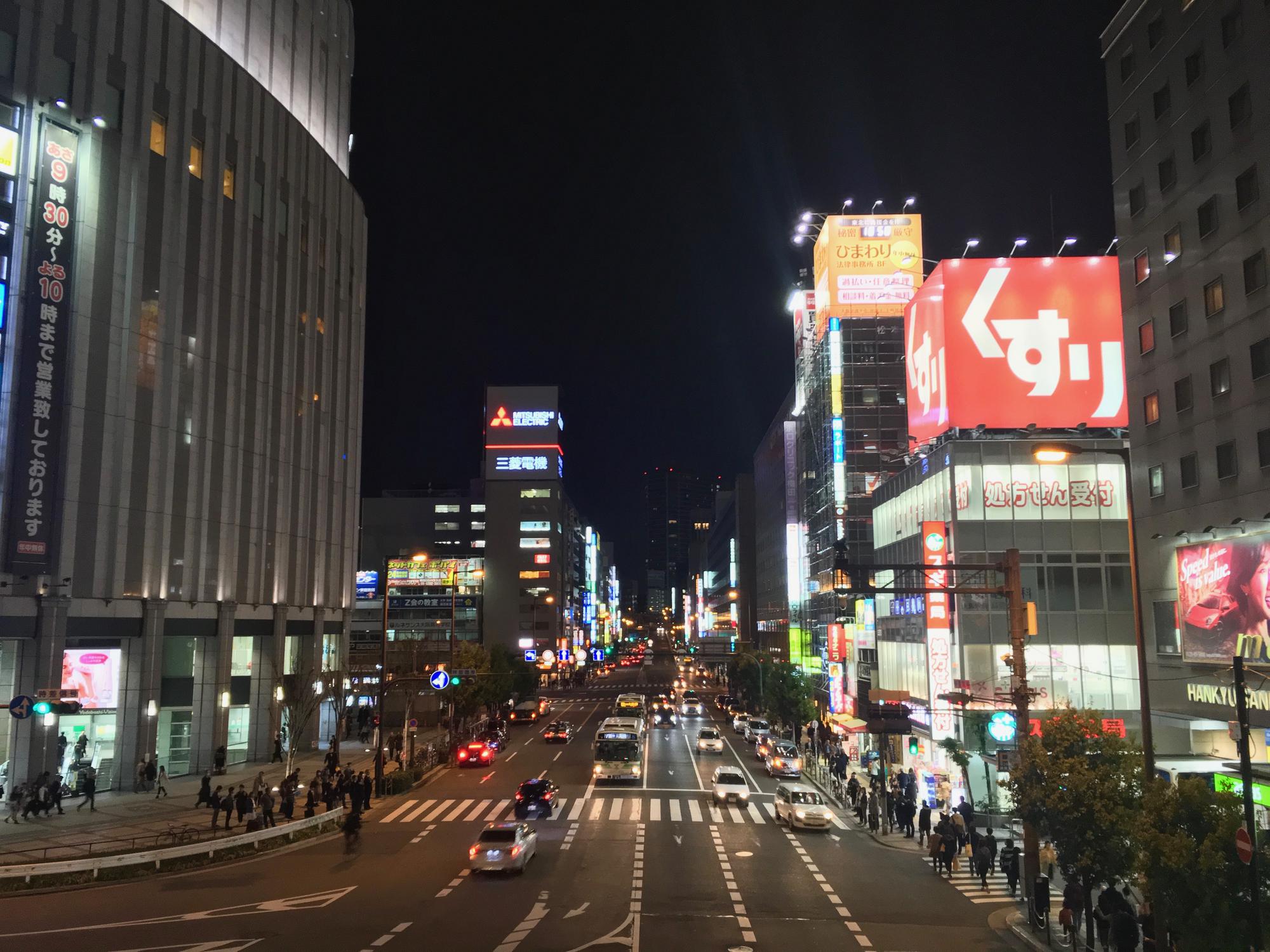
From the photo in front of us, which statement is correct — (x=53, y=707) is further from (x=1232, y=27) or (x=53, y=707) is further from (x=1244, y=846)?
(x=1232, y=27)

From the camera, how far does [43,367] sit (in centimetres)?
3738

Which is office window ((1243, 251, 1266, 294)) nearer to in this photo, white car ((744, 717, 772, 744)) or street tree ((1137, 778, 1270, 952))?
street tree ((1137, 778, 1270, 952))

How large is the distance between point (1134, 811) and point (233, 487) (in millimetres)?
44603

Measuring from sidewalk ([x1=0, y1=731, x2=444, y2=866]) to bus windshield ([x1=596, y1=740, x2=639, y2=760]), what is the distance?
35.5ft

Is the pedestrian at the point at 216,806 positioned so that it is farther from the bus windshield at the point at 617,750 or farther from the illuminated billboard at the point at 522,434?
the illuminated billboard at the point at 522,434

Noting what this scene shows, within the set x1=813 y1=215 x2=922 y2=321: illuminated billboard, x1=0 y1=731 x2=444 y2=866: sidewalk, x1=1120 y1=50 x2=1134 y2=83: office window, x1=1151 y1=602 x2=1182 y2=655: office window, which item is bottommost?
x1=0 y1=731 x2=444 y2=866: sidewalk

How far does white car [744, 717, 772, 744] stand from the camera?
65188 mm

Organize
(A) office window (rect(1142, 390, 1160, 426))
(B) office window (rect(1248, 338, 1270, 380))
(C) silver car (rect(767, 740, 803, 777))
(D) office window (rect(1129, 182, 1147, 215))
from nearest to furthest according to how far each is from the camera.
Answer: (B) office window (rect(1248, 338, 1270, 380))
(A) office window (rect(1142, 390, 1160, 426))
(D) office window (rect(1129, 182, 1147, 215))
(C) silver car (rect(767, 740, 803, 777))

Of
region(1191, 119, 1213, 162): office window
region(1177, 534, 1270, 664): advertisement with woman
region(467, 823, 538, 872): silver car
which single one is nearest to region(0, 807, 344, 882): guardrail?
region(467, 823, 538, 872): silver car

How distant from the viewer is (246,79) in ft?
173

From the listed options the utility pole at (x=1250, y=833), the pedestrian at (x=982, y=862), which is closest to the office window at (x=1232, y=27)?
the utility pole at (x=1250, y=833)

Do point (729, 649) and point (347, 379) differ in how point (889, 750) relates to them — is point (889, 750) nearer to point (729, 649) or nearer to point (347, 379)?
point (347, 379)

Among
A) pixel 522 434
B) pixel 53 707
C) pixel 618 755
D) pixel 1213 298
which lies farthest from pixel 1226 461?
pixel 522 434

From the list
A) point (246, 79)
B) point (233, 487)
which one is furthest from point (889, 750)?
point (246, 79)
